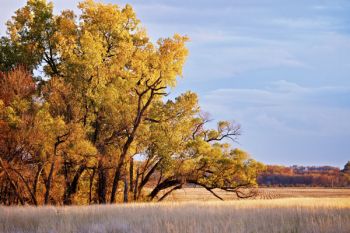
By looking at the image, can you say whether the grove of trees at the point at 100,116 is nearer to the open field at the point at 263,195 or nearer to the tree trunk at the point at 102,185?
the tree trunk at the point at 102,185

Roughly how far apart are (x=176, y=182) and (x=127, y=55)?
10.4m

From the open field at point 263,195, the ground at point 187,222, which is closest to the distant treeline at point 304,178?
the open field at point 263,195

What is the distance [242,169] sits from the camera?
3691 cm

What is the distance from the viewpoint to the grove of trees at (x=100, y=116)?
100 feet

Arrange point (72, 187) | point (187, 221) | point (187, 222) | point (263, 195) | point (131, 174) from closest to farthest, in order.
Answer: point (187, 222) → point (187, 221) → point (72, 187) → point (131, 174) → point (263, 195)

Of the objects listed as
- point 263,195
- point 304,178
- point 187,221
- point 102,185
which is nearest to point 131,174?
point 102,185

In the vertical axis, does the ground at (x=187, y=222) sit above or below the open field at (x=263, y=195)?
below

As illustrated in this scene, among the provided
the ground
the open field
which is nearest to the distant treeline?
the open field

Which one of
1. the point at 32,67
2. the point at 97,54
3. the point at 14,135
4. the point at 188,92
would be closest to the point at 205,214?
the point at 14,135

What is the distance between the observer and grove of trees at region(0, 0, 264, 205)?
3050 centimetres

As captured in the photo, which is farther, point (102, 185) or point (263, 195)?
point (263, 195)

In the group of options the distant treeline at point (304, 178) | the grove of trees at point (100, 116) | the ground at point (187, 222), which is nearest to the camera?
the ground at point (187, 222)

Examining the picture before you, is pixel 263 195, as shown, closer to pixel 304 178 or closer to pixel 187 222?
pixel 187 222

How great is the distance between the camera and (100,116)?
34.4m
